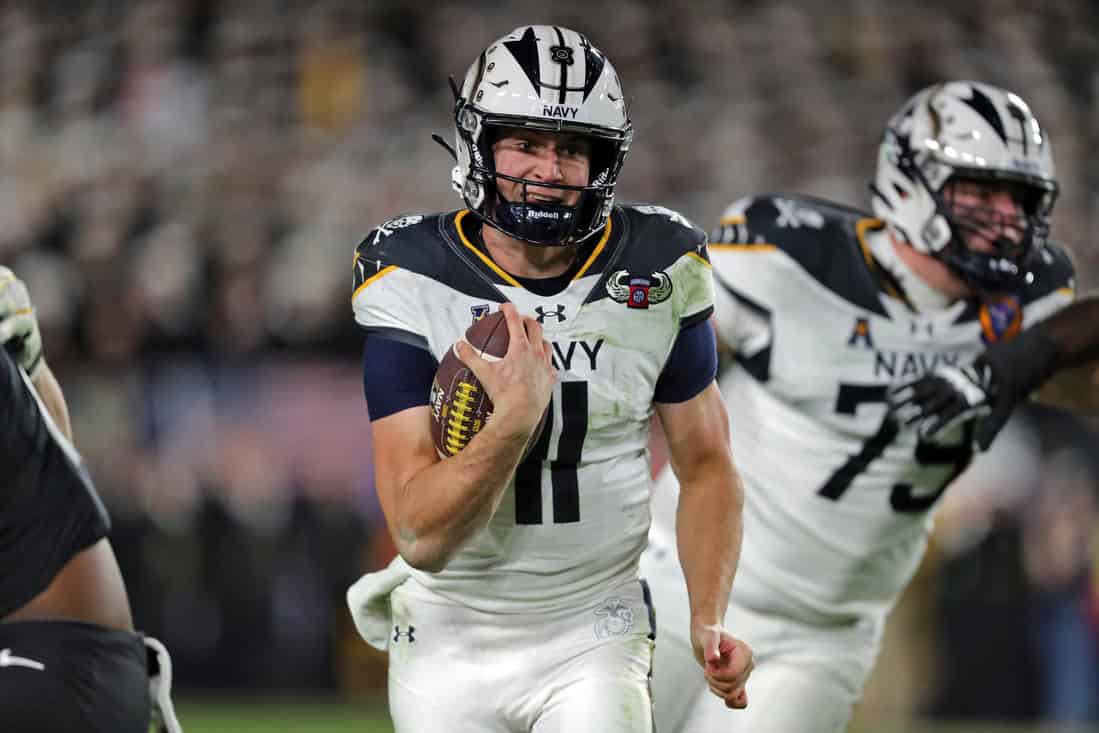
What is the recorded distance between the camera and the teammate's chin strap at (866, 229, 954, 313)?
14.5ft

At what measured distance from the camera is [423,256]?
11.1 feet

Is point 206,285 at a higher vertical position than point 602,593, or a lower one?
lower

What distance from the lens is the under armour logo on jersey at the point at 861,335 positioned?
14.3 ft

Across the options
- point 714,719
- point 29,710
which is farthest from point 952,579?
point 29,710

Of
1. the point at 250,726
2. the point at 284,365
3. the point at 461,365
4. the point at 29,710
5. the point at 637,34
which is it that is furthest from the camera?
the point at 637,34

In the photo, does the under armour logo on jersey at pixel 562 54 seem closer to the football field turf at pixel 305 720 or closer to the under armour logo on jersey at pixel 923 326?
the under armour logo on jersey at pixel 923 326

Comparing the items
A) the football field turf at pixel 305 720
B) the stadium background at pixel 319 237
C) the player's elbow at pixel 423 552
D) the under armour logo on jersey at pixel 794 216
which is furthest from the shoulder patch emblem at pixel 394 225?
the stadium background at pixel 319 237

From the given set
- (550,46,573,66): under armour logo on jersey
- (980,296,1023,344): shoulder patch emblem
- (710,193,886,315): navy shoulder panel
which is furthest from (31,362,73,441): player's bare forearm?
(980,296,1023,344): shoulder patch emblem

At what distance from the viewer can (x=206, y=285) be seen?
9.84 metres

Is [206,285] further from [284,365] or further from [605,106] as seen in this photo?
[605,106]

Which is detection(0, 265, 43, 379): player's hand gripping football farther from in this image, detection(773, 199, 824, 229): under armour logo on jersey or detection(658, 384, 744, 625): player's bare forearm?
detection(773, 199, 824, 229): under armour logo on jersey

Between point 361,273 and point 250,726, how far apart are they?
19.0 ft

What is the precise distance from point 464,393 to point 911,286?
1673 millimetres

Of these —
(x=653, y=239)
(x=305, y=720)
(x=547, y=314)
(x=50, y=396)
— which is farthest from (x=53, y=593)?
(x=305, y=720)
